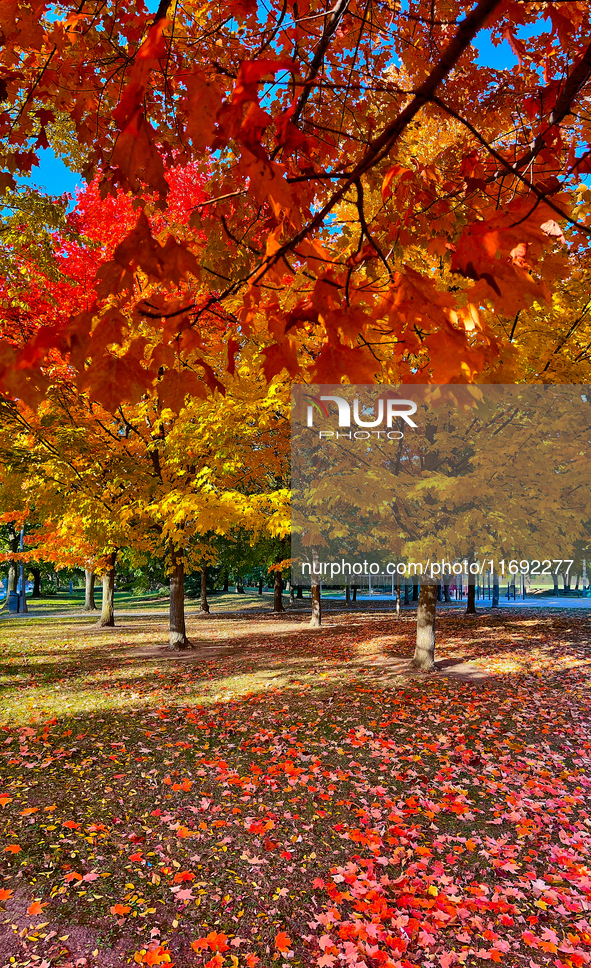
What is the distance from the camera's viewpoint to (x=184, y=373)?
2.37 metres

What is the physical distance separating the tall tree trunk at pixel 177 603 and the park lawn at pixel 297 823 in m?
3.15

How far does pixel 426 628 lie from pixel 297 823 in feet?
19.6

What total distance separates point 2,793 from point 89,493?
549 centimetres

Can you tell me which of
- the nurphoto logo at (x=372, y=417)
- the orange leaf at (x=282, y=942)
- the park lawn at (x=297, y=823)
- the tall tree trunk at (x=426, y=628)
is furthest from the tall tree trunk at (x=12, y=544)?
the orange leaf at (x=282, y=942)

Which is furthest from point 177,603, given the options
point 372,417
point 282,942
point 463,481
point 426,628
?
point 282,942

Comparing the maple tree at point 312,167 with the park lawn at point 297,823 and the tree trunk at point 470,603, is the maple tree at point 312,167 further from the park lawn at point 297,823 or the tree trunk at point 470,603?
the tree trunk at point 470,603

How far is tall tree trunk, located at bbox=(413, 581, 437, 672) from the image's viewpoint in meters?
9.67

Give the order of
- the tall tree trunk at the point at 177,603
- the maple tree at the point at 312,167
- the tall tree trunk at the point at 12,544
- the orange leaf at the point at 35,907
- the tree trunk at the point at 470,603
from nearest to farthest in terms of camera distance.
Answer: the maple tree at the point at 312,167
the orange leaf at the point at 35,907
the tall tree trunk at the point at 177,603
the tree trunk at the point at 470,603
the tall tree trunk at the point at 12,544

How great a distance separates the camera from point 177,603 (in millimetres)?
12320

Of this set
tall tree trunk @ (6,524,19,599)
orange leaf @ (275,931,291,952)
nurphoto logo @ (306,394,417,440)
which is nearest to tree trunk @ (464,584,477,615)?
nurphoto logo @ (306,394,417,440)

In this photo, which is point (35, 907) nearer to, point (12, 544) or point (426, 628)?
point (426, 628)

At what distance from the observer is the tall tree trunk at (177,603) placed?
1171 centimetres

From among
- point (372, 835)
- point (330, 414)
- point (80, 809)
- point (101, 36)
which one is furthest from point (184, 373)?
point (330, 414)

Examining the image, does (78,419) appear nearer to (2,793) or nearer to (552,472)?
(2,793)
